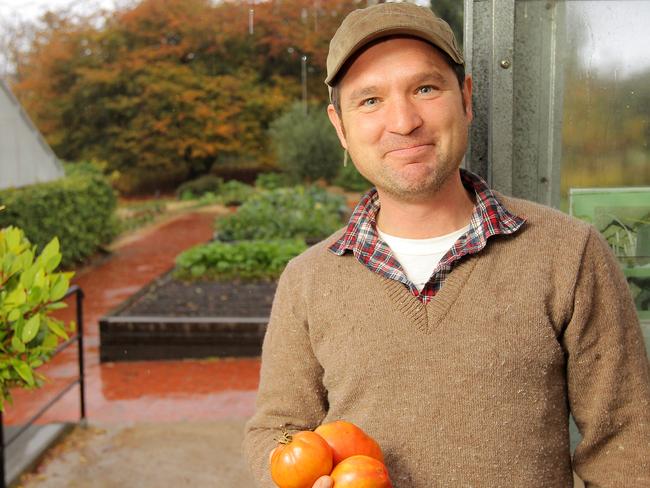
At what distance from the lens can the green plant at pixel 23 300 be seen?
2.67 m

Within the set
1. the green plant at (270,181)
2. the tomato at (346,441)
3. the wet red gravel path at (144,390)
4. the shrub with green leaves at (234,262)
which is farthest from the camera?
the green plant at (270,181)

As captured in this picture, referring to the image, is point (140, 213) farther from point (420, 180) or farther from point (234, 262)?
point (420, 180)

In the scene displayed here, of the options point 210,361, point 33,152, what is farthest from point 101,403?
point 33,152

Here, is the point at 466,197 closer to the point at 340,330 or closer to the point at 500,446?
the point at 340,330

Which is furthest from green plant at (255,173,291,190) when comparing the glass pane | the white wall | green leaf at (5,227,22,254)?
the glass pane

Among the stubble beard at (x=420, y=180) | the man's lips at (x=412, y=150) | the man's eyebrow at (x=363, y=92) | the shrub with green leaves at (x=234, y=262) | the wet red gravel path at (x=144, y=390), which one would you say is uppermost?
the man's eyebrow at (x=363, y=92)

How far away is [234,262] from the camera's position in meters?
9.29

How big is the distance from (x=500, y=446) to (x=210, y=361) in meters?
5.24

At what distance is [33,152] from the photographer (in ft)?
39.4

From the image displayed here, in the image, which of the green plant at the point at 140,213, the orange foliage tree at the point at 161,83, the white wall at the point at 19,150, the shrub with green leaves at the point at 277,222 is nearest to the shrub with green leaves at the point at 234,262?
the shrub with green leaves at the point at 277,222

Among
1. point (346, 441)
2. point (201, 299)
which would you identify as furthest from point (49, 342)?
point (201, 299)

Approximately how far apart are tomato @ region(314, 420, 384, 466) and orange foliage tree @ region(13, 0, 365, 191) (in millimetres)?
20656

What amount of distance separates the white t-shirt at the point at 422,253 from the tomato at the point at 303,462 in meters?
0.39

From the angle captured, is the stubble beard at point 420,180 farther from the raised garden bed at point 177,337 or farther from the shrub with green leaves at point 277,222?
the shrub with green leaves at point 277,222
